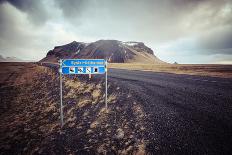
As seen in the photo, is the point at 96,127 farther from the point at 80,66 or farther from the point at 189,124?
the point at 189,124

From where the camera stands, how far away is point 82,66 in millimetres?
6719

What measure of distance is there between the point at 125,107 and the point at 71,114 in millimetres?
2699

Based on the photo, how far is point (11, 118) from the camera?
9109 mm

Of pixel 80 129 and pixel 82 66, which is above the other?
pixel 82 66

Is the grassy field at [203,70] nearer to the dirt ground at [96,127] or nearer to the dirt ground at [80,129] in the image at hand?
the dirt ground at [96,127]

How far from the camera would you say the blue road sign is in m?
6.46

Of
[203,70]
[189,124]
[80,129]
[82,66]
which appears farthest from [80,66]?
[203,70]

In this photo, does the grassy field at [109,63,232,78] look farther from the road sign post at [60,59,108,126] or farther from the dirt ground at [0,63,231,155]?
the road sign post at [60,59,108,126]

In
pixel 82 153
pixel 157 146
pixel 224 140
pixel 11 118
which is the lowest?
pixel 11 118

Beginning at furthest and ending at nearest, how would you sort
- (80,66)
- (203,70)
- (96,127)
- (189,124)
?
(203,70) → (80,66) → (96,127) → (189,124)

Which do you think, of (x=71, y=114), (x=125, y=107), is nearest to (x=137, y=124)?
(x=125, y=107)

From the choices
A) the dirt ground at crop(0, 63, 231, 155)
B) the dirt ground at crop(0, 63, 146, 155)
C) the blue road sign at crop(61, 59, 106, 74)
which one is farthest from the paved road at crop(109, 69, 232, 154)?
the blue road sign at crop(61, 59, 106, 74)

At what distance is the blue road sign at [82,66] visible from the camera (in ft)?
21.2

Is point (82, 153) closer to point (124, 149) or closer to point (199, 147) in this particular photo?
point (124, 149)
